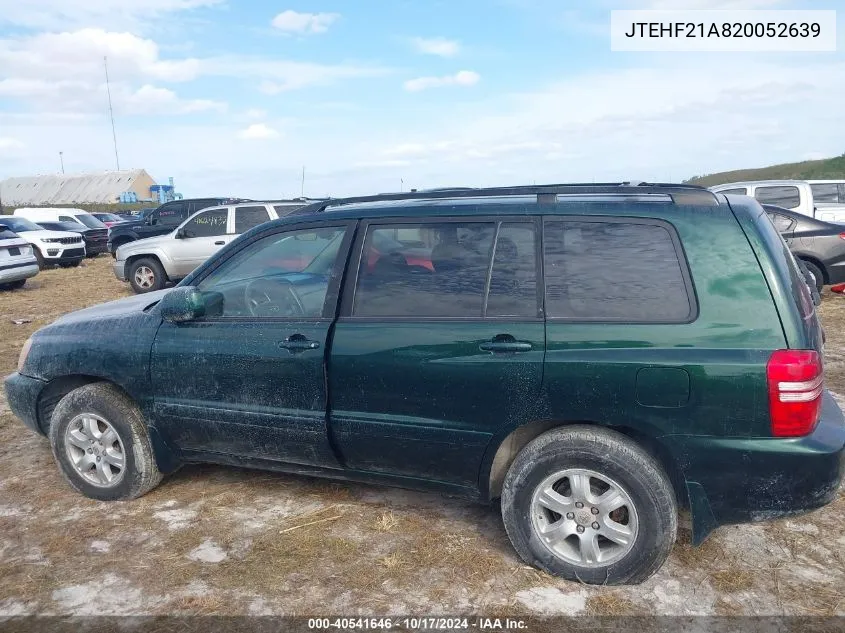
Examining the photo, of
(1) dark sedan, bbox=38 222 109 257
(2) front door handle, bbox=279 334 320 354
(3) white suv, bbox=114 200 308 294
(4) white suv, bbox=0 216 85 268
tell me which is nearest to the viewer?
(2) front door handle, bbox=279 334 320 354

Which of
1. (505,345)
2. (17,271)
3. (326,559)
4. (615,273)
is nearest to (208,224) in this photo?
(17,271)

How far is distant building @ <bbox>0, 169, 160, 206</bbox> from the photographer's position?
72.1 meters

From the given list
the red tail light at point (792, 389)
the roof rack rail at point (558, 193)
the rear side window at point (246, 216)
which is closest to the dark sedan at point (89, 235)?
the rear side window at point (246, 216)

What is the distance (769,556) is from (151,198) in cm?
7963

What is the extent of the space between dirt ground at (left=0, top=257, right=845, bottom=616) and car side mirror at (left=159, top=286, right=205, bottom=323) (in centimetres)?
114

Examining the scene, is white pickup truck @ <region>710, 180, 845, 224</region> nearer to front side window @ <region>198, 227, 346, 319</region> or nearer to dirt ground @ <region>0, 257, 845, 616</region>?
dirt ground @ <region>0, 257, 845, 616</region>

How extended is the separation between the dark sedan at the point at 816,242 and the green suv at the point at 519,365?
798cm

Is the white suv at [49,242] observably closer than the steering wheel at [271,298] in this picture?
No

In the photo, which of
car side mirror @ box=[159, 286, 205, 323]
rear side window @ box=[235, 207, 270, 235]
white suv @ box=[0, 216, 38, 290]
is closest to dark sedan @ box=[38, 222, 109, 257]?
white suv @ box=[0, 216, 38, 290]

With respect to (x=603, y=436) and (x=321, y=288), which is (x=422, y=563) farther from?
(x=321, y=288)

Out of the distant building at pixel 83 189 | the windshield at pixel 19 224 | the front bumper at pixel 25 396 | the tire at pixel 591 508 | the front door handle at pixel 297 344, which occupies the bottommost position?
the tire at pixel 591 508

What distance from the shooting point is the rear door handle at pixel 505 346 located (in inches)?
123

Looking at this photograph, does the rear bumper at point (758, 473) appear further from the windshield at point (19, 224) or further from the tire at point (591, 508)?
the windshield at point (19, 224)

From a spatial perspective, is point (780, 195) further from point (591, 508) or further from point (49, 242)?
point (49, 242)
